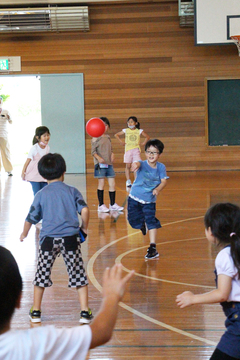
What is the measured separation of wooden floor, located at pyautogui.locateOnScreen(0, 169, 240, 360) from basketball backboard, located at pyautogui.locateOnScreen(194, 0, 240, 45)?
3.91 m

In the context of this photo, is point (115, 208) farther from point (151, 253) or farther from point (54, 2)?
point (54, 2)

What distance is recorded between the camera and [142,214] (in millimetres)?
4230

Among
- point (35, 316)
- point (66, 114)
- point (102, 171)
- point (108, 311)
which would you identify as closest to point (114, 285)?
point (108, 311)

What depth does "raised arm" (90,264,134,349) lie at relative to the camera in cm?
103

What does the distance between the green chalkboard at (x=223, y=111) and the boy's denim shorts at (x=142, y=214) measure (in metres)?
6.96

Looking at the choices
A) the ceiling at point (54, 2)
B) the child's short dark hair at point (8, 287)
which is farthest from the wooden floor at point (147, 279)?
the ceiling at point (54, 2)

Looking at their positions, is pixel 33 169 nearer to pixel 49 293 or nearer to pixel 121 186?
pixel 49 293

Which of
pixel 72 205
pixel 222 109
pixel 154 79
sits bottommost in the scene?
pixel 72 205

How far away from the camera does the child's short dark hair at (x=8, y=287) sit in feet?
3.14

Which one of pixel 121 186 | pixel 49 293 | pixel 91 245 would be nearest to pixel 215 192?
pixel 121 186

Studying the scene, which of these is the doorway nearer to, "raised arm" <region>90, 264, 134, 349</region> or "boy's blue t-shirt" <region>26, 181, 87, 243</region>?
"boy's blue t-shirt" <region>26, 181, 87, 243</region>

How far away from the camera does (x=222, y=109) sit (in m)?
10.7

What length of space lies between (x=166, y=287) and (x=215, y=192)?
4.39 metres

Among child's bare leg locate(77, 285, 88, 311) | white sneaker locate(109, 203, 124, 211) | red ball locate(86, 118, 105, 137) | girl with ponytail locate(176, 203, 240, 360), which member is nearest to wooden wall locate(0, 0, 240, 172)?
white sneaker locate(109, 203, 124, 211)
